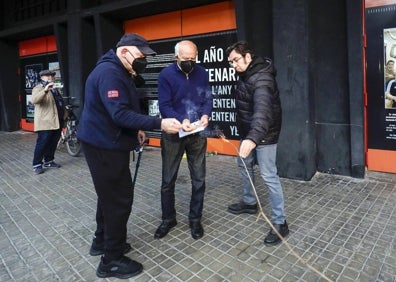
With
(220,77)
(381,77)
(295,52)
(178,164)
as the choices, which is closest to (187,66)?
(178,164)

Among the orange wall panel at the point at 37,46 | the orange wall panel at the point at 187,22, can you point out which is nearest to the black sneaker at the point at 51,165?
the orange wall panel at the point at 187,22

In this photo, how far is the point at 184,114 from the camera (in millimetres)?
3473

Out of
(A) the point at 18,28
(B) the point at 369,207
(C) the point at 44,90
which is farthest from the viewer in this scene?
(A) the point at 18,28

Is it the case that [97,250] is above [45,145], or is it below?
below

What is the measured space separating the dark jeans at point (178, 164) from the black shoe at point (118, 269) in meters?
0.82

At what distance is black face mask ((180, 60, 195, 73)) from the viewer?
3332 mm

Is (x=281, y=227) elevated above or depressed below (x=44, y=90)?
below

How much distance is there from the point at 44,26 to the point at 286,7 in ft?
23.2

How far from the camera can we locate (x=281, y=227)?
11.5 ft

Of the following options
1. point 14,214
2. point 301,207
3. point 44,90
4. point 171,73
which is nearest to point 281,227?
point 301,207

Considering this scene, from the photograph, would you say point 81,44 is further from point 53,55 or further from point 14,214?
point 14,214

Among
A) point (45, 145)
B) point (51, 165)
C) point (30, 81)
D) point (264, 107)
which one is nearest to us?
point (264, 107)

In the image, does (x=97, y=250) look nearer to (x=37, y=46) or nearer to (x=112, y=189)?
(x=112, y=189)

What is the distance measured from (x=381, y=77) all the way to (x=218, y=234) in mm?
3586
